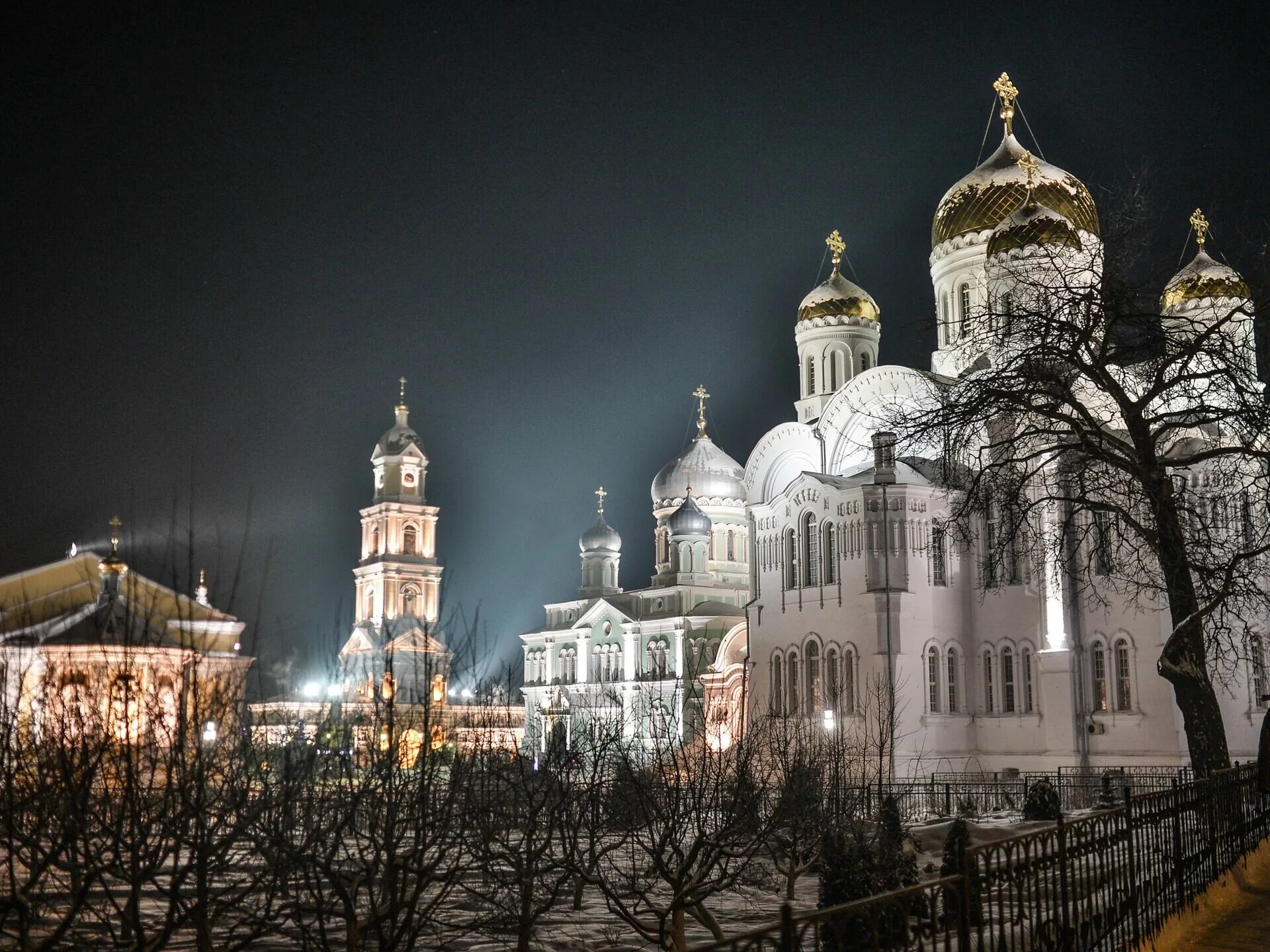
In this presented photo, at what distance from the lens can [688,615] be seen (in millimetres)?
48812

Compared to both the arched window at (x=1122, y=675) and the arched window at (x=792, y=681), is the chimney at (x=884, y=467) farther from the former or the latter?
the arched window at (x=1122, y=675)

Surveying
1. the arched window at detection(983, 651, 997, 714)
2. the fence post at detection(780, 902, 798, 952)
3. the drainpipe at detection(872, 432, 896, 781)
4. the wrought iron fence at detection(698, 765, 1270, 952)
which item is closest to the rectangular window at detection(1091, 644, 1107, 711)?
the arched window at detection(983, 651, 997, 714)

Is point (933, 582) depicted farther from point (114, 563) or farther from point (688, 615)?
point (114, 563)

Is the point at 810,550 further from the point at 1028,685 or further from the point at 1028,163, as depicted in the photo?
the point at 1028,163

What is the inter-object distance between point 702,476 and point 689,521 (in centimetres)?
411

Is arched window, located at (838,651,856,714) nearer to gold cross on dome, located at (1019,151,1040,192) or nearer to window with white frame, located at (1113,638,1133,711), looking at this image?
window with white frame, located at (1113,638,1133,711)

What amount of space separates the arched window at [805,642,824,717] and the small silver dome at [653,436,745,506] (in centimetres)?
1984

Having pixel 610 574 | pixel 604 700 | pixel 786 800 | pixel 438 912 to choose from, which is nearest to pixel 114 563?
pixel 604 700

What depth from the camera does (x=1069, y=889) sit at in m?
8.85

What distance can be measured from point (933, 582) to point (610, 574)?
2821 centimetres

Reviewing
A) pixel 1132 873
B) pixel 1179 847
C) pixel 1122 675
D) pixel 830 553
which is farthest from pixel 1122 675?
pixel 1132 873

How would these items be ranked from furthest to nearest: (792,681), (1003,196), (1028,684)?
(1003,196)
(792,681)
(1028,684)

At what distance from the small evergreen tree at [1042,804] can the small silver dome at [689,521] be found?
1181 inches

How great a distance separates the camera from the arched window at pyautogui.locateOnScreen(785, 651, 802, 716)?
110ft
